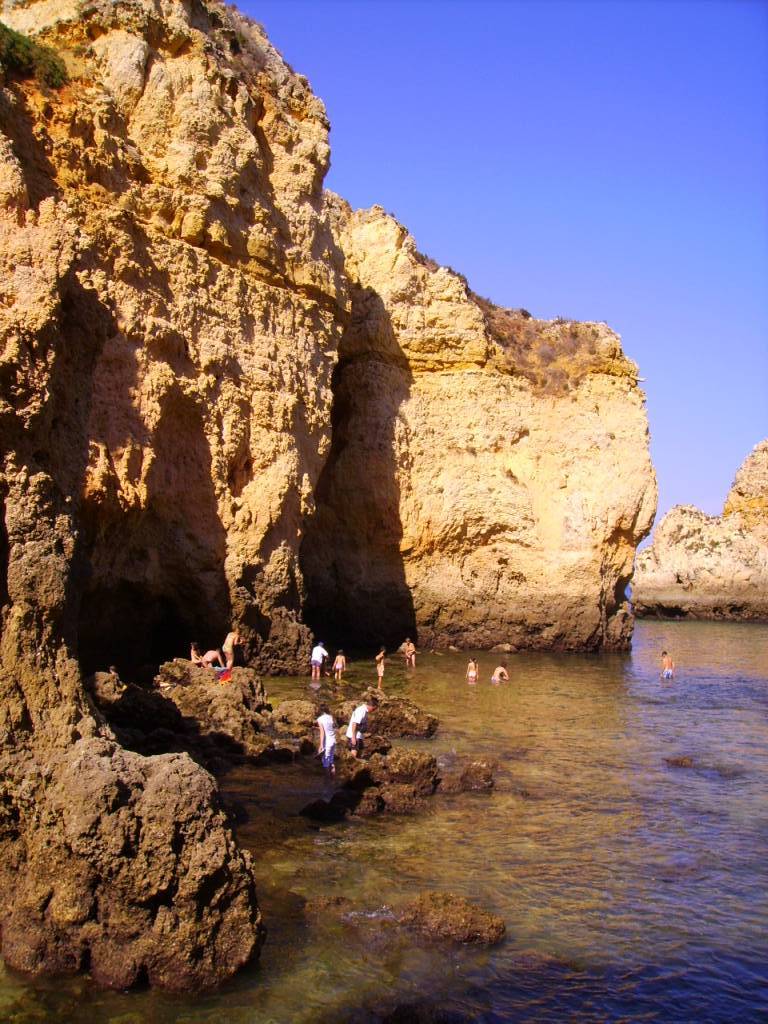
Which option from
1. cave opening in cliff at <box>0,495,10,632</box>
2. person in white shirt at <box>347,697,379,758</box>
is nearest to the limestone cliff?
person in white shirt at <box>347,697,379,758</box>

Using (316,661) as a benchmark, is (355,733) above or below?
below

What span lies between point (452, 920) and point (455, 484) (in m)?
22.9

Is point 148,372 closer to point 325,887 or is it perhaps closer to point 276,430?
point 276,430

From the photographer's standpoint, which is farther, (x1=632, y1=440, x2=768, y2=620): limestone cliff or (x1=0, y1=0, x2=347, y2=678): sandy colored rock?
(x1=632, y1=440, x2=768, y2=620): limestone cliff

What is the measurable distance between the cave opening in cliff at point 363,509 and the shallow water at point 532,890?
12387 mm

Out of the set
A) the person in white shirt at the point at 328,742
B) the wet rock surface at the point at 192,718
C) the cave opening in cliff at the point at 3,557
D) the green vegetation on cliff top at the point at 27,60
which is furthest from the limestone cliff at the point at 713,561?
the cave opening in cliff at the point at 3,557

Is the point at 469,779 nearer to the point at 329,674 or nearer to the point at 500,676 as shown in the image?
the point at 329,674

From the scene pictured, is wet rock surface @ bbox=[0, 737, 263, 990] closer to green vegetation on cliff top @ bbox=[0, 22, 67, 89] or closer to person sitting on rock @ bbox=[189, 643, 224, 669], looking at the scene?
person sitting on rock @ bbox=[189, 643, 224, 669]

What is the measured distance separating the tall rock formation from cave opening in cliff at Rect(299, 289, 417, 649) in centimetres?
10

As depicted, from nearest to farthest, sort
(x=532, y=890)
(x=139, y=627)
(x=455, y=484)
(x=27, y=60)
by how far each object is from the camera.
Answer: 1. (x=532, y=890)
2. (x=27, y=60)
3. (x=139, y=627)
4. (x=455, y=484)

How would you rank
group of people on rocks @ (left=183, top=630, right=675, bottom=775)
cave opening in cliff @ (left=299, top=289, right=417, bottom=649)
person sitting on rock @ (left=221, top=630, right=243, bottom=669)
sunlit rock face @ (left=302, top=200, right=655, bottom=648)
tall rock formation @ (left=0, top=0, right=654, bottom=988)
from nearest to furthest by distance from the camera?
tall rock formation @ (left=0, top=0, right=654, bottom=988) → group of people on rocks @ (left=183, top=630, right=675, bottom=775) → person sitting on rock @ (left=221, top=630, right=243, bottom=669) → cave opening in cliff @ (left=299, top=289, right=417, bottom=649) → sunlit rock face @ (left=302, top=200, right=655, bottom=648)

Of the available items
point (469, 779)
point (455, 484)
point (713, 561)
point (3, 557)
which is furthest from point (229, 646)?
point (713, 561)

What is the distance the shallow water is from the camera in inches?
260

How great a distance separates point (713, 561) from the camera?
54.9 meters
